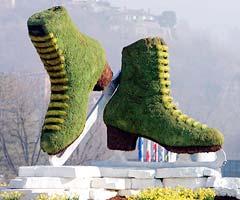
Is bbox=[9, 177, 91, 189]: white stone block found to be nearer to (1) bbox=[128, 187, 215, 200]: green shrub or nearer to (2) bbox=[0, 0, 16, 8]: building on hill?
(1) bbox=[128, 187, 215, 200]: green shrub

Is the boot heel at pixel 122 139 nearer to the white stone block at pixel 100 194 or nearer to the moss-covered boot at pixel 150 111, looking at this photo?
the moss-covered boot at pixel 150 111

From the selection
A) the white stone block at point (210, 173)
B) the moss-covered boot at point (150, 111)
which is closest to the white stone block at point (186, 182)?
the white stone block at point (210, 173)

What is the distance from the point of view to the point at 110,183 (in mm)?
15273

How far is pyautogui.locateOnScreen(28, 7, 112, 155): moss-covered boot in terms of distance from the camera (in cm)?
1529

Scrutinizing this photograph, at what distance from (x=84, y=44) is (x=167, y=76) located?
1766 millimetres

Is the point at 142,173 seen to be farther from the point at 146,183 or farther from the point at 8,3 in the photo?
the point at 8,3

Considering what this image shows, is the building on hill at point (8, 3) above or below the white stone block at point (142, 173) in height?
below

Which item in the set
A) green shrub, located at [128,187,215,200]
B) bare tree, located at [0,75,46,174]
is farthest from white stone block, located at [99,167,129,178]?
bare tree, located at [0,75,46,174]

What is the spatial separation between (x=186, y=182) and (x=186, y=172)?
188 mm

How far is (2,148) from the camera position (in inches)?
1793

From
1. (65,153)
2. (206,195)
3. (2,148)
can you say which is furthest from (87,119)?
(2,148)

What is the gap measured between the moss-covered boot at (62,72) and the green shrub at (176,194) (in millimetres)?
1986

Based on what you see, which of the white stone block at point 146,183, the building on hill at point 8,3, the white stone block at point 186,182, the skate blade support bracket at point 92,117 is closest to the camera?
the white stone block at point 186,182

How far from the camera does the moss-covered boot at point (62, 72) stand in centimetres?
1529
